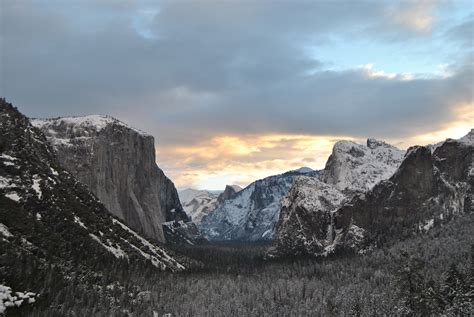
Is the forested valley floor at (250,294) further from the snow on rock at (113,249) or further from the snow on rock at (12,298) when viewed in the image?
the snow on rock at (113,249)

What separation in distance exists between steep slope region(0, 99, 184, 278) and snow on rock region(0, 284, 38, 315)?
9.89 ft

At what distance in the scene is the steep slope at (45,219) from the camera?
391 ft

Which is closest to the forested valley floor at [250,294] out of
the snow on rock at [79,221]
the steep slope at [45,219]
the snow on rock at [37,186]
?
the steep slope at [45,219]

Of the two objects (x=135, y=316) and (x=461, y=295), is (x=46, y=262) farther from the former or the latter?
(x=461, y=295)

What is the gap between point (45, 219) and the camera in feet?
471

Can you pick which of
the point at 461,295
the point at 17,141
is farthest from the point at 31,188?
the point at 461,295

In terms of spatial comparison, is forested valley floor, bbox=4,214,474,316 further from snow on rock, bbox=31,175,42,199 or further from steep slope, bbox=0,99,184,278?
snow on rock, bbox=31,175,42,199

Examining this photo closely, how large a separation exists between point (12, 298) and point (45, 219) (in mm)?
63186

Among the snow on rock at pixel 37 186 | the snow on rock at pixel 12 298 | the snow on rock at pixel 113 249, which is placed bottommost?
the snow on rock at pixel 12 298

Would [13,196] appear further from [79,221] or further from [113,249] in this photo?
[113,249]

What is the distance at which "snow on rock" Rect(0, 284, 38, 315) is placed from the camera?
79738mm

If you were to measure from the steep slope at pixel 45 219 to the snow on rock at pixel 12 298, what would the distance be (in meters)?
3.02

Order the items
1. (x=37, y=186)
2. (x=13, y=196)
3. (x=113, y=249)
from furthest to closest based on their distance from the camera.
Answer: (x=113, y=249) → (x=37, y=186) → (x=13, y=196)

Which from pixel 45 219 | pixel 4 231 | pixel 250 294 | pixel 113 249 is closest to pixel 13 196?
pixel 45 219
